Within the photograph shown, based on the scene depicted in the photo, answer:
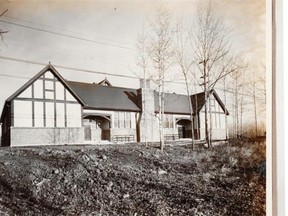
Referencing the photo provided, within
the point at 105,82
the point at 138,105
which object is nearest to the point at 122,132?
the point at 138,105

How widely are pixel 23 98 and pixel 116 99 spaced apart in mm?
446

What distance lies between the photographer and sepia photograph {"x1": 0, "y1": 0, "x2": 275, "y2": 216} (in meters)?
1.65

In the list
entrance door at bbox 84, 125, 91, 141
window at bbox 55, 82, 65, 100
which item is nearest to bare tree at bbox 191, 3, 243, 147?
entrance door at bbox 84, 125, 91, 141

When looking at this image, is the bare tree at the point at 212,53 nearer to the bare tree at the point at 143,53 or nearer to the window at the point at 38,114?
the bare tree at the point at 143,53

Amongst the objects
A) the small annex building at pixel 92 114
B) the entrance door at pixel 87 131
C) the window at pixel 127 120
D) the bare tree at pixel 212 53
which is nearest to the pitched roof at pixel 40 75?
the small annex building at pixel 92 114

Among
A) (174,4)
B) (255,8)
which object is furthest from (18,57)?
(255,8)

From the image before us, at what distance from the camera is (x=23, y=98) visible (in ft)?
5.35

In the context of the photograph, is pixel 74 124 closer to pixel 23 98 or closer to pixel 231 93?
pixel 23 98

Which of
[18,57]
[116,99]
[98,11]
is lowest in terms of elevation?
[116,99]

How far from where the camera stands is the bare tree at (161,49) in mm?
1765

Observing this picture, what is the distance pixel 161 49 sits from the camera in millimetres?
1802

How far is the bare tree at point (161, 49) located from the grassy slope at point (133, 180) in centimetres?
17

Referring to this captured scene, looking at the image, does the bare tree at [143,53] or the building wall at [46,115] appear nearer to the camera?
the building wall at [46,115]

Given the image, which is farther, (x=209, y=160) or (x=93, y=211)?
(x=209, y=160)
